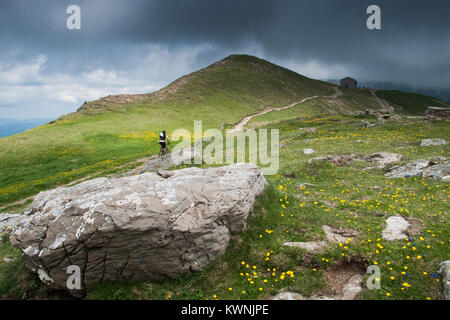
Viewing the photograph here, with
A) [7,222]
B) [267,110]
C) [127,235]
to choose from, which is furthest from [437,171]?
[267,110]

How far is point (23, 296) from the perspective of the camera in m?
9.91

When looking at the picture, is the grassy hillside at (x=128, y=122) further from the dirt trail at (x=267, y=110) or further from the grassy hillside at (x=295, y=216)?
the dirt trail at (x=267, y=110)

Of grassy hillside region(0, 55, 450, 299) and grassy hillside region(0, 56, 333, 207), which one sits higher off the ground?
grassy hillside region(0, 56, 333, 207)

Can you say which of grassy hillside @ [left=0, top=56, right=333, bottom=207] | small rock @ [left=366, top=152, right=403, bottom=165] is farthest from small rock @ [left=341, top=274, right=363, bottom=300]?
grassy hillside @ [left=0, top=56, right=333, bottom=207]

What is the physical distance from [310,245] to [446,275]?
4.72 m

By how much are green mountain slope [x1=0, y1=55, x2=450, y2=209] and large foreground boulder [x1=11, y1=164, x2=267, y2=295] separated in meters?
21.8

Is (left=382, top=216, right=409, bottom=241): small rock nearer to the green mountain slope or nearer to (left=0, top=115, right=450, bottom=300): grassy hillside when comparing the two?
(left=0, top=115, right=450, bottom=300): grassy hillside

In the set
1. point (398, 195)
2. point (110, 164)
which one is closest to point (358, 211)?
point (398, 195)

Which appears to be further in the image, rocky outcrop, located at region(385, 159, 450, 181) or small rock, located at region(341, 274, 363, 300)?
rocky outcrop, located at region(385, 159, 450, 181)

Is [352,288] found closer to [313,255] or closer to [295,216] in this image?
[313,255]

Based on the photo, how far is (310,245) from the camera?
1118 centimetres

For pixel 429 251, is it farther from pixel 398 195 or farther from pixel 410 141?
pixel 410 141

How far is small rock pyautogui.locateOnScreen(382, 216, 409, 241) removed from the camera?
36.8ft

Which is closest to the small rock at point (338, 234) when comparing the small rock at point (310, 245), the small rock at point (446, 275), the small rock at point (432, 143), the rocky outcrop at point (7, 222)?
the small rock at point (310, 245)
